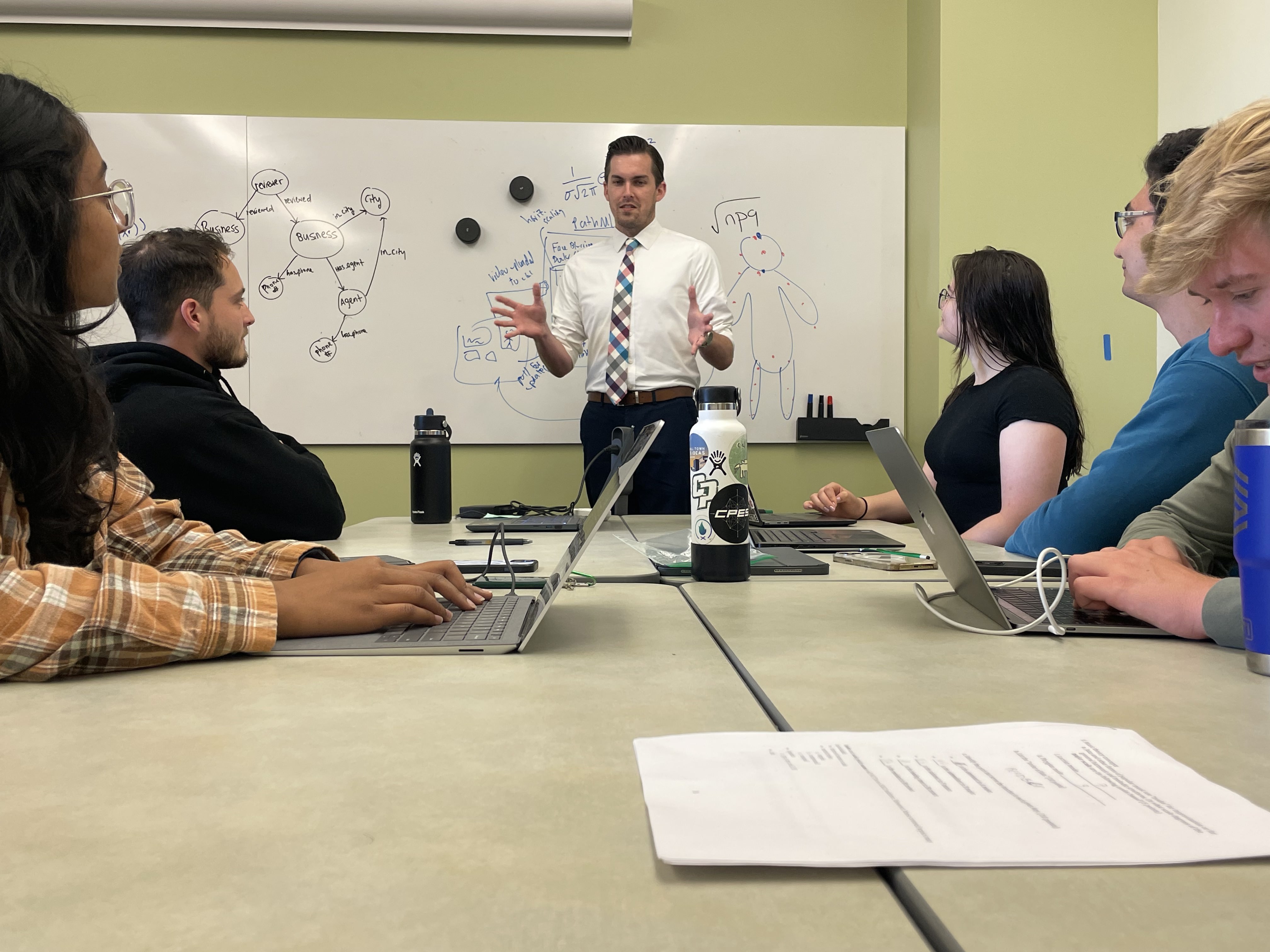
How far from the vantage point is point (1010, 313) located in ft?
6.88

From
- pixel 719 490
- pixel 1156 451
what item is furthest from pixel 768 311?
pixel 719 490

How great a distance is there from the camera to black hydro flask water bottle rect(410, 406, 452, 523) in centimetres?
205

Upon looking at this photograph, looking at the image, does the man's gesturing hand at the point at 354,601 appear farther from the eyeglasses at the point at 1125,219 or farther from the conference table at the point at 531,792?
the eyeglasses at the point at 1125,219

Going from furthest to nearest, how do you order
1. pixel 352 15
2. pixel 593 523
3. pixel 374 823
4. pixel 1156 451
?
pixel 352 15 → pixel 1156 451 → pixel 593 523 → pixel 374 823

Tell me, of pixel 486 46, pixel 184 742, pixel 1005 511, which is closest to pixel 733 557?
pixel 184 742

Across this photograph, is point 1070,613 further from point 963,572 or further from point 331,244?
point 331,244

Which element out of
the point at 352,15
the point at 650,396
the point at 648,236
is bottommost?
the point at 650,396

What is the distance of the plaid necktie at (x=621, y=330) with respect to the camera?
310cm

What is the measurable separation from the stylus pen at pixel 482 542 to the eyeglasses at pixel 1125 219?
112 centimetres

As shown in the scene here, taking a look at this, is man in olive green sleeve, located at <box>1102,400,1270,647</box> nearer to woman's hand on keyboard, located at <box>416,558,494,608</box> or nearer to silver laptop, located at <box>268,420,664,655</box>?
silver laptop, located at <box>268,420,664,655</box>

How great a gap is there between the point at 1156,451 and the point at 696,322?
1711 mm

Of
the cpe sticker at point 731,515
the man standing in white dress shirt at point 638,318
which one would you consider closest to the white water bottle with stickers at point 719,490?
the cpe sticker at point 731,515

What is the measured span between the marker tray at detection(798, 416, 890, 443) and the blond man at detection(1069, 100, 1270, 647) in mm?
2365

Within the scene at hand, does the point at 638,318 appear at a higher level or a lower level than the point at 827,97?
lower
